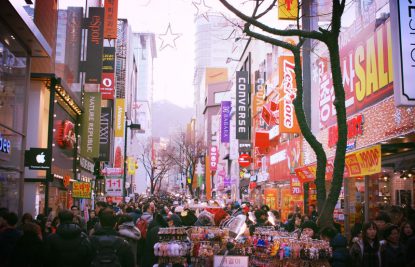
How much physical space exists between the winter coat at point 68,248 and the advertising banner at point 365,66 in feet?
31.4

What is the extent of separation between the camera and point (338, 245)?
883 centimetres

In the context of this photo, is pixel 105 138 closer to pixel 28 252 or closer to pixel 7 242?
pixel 7 242

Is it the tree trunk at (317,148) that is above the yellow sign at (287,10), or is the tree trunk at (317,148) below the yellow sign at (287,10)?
below

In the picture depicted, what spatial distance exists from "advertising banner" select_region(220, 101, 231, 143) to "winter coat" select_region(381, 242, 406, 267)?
185ft

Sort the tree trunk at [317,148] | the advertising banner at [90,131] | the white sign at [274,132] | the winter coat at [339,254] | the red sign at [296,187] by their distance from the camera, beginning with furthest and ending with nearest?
1. the white sign at [274,132]
2. the advertising banner at [90,131]
3. the red sign at [296,187]
4. the tree trunk at [317,148]
5. the winter coat at [339,254]

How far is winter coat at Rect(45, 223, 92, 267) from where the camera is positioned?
23.0 feet

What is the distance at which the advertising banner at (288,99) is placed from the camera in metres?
26.3

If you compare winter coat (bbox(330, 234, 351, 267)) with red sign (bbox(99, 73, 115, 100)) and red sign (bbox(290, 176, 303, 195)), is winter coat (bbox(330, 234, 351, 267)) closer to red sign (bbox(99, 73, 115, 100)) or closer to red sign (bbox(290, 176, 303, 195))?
red sign (bbox(290, 176, 303, 195))

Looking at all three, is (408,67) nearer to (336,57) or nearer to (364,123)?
(336,57)

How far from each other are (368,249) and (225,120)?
187 feet

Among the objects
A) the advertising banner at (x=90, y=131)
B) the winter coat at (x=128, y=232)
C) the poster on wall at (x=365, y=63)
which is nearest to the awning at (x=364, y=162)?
the poster on wall at (x=365, y=63)

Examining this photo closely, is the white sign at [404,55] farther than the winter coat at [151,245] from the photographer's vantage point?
No

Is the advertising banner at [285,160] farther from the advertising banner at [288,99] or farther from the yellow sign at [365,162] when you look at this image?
the yellow sign at [365,162]

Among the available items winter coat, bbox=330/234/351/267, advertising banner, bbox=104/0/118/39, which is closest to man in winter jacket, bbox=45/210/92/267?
winter coat, bbox=330/234/351/267
